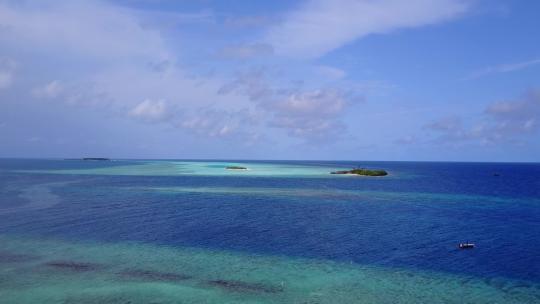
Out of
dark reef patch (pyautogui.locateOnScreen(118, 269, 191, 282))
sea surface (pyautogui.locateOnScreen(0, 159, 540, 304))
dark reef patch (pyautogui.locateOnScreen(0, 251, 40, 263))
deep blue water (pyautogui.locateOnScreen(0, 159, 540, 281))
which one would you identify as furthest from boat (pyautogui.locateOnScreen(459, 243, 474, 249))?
dark reef patch (pyautogui.locateOnScreen(0, 251, 40, 263))

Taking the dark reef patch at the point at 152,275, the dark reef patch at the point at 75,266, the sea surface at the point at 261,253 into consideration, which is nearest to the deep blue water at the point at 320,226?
the sea surface at the point at 261,253

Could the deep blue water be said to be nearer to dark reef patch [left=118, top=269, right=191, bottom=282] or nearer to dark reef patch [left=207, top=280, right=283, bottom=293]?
dark reef patch [left=207, top=280, right=283, bottom=293]

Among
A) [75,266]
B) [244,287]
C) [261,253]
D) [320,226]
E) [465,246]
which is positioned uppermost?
[320,226]

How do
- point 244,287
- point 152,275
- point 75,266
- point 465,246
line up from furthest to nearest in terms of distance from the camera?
point 465,246
point 75,266
point 152,275
point 244,287

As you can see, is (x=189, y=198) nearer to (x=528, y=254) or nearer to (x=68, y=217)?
(x=68, y=217)

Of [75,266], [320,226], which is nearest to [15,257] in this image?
[75,266]

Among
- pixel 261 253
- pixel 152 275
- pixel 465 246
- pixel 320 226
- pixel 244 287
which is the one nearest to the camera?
pixel 244 287

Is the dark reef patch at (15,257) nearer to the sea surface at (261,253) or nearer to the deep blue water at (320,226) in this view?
the sea surface at (261,253)

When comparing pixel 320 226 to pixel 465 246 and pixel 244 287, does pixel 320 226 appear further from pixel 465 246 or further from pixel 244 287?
pixel 244 287

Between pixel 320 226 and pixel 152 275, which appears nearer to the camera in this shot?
pixel 152 275

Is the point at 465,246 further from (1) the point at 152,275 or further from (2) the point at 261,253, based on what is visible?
(1) the point at 152,275

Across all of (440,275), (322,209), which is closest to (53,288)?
(440,275)

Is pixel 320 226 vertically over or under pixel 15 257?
over
